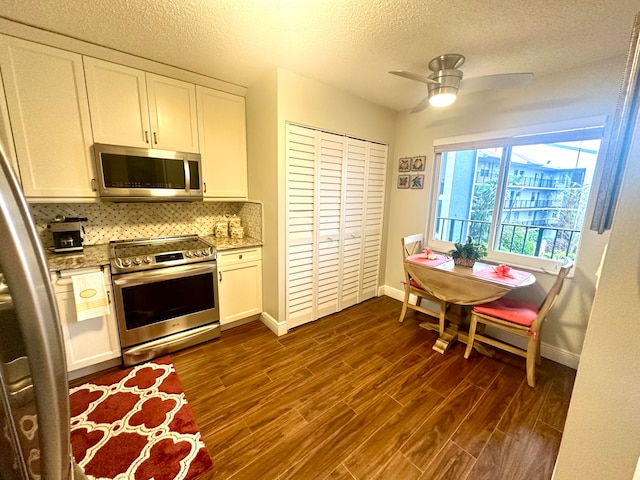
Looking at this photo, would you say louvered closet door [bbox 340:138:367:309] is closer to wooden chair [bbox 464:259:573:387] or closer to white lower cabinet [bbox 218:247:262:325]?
white lower cabinet [bbox 218:247:262:325]

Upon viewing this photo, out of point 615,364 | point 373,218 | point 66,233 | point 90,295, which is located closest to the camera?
point 615,364

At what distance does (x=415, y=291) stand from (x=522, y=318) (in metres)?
0.94

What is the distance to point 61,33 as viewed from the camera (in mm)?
1820

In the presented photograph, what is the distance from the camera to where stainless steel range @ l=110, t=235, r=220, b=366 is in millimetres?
2070

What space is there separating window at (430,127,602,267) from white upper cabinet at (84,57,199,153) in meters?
2.70

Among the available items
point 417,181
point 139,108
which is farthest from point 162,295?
point 417,181

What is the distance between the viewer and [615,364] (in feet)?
2.99

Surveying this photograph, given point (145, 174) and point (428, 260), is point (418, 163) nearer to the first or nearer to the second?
point (428, 260)

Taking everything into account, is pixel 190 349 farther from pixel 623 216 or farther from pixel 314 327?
pixel 623 216

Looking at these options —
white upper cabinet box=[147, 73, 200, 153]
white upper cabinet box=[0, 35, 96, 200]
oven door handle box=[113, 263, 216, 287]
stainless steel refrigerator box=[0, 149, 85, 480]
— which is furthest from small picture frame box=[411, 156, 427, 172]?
stainless steel refrigerator box=[0, 149, 85, 480]

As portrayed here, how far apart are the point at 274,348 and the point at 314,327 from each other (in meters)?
0.54

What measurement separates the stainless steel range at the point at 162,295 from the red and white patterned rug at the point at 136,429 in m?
0.27

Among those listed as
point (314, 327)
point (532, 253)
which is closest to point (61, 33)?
point (314, 327)

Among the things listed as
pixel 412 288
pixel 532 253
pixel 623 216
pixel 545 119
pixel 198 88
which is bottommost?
pixel 412 288
